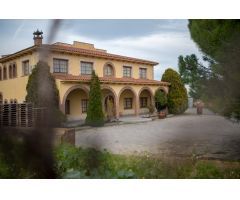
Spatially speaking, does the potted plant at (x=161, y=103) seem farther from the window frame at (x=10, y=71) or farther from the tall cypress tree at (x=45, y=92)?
the window frame at (x=10, y=71)

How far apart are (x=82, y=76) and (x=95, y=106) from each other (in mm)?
389

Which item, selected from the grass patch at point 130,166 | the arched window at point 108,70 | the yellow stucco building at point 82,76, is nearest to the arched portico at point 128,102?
the yellow stucco building at point 82,76

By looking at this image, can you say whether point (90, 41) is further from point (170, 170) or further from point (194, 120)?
point (170, 170)

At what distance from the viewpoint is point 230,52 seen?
11.5 feet

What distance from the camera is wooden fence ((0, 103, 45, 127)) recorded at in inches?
138

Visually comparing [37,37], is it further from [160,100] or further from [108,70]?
[160,100]

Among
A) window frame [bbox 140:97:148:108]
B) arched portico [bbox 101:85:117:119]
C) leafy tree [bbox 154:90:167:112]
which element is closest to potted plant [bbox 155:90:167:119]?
leafy tree [bbox 154:90:167:112]

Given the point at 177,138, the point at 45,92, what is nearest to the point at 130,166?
the point at 177,138

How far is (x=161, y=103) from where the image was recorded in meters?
3.96

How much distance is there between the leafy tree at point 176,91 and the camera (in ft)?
12.5

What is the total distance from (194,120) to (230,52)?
2.87 feet

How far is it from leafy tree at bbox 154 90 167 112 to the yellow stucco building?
65 millimetres

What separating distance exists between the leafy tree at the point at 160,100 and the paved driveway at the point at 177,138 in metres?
0.23
